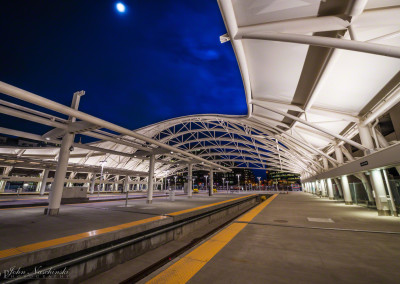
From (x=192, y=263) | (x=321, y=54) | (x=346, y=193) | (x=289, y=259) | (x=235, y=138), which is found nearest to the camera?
(x=192, y=263)

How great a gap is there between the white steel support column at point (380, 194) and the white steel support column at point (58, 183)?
1774 cm

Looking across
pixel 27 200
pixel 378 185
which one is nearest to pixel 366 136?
pixel 378 185

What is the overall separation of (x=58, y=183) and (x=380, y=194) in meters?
18.3

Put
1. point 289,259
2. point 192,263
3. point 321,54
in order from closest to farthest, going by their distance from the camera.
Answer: point 192,263 → point 289,259 → point 321,54

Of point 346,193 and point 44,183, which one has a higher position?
point 44,183

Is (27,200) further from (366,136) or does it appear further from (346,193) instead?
(346,193)

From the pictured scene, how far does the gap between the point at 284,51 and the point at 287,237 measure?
7.46 meters

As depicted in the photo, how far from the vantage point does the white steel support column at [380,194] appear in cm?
951

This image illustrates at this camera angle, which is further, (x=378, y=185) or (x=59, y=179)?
(x=378, y=185)

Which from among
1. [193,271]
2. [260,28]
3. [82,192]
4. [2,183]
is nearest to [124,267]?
[193,271]

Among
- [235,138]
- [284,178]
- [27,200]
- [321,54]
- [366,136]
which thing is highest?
[235,138]

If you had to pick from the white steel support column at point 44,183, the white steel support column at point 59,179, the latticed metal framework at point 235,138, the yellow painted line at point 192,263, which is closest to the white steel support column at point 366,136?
the latticed metal framework at point 235,138

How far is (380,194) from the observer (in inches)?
387

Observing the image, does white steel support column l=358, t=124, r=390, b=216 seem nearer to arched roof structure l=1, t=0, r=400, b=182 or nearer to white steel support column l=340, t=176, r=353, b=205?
arched roof structure l=1, t=0, r=400, b=182
